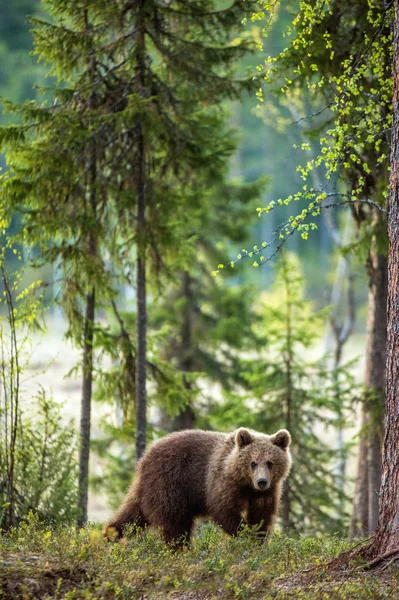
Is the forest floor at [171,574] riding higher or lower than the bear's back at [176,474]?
lower

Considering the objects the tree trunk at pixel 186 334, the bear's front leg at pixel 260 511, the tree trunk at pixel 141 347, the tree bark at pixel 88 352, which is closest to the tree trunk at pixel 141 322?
the tree trunk at pixel 141 347

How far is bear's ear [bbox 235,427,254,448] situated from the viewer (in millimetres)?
9508

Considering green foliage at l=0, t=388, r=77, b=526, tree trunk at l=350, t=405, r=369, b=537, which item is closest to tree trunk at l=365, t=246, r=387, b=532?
tree trunk at l=350, t=405, r=369, b=537

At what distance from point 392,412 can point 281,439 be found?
2.96 meters

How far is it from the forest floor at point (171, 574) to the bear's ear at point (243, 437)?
181cm

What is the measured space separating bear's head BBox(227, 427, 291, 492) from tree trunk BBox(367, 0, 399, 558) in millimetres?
2360

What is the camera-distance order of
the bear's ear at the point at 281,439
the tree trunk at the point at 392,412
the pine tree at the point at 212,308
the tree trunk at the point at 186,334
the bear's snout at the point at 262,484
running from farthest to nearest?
1. the tree trunk at the point at 186,334
2. the pine tree at the point at 212,308
3. the bear's ear at the point at 281,439
4. the bear's snout at the point at 262,484
5. the tree trunk at the point at 392,412

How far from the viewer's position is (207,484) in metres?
9.59

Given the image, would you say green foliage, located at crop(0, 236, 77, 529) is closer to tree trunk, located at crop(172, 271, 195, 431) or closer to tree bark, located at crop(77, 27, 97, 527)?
tree bark, located at crop(77, 27, 97, 527)

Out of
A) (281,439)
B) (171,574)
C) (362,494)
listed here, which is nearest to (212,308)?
(362,494)

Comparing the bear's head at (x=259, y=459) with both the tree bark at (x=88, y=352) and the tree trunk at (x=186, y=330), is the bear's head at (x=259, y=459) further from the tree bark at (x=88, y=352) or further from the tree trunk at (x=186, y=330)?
the tree trunk at (x=186, y=330)

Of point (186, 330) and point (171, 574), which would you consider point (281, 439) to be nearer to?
point (171, 574)

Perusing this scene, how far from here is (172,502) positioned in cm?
942

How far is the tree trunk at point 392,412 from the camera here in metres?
6.89
